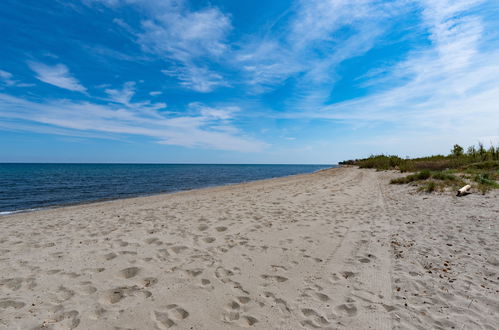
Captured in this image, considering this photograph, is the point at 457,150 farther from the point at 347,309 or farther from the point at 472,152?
the point at 347,309

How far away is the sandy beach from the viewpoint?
2.87 metres

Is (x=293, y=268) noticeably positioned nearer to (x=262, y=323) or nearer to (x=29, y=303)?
(x=262, y=323)

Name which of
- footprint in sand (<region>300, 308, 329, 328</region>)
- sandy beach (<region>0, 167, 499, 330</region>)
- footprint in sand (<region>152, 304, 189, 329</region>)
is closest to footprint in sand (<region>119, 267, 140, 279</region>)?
sandy beach (<region>0, 167, 499, 330</region>)

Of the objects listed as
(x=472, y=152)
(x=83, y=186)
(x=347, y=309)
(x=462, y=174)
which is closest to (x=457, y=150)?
(x=472, y=152)

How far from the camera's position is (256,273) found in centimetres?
399

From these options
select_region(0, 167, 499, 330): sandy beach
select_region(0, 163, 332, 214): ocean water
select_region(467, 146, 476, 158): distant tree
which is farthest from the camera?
select_region(467, 146, 476, 158): distant tree

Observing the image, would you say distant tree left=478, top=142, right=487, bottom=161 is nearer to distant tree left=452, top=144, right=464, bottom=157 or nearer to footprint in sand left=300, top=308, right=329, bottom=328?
distant tree left=452, top=144, right=464, bottom=157

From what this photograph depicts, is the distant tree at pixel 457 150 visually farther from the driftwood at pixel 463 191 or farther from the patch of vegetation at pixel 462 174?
the driftwood at pixel 463 191

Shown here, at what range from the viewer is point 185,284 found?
144 inches

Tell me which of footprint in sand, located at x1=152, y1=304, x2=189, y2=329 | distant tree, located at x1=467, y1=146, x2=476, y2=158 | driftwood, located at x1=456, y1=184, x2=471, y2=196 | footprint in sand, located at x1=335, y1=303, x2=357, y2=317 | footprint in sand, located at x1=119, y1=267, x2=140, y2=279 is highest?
distant tree, located at x1=467, y1=146, x2=476, y2=158

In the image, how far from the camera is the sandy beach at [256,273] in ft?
9.42

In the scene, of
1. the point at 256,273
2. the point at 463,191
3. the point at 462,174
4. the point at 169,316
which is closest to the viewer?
the point at 169,316

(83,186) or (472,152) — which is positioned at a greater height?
(472,152)

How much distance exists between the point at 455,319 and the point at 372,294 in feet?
2.90
